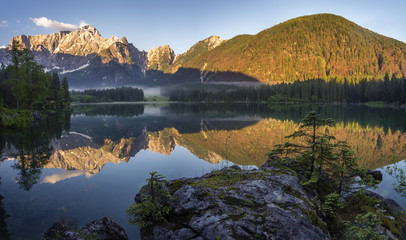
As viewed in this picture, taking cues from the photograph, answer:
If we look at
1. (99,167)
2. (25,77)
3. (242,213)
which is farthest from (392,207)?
(25,77)

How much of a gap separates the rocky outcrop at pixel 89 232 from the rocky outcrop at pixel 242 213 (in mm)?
1119

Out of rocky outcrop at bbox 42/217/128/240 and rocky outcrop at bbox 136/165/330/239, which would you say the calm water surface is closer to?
rocky outcrop at bbox 42/217/128/240

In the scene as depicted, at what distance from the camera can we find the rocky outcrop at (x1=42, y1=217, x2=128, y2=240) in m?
6.84

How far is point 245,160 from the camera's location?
69.0ft

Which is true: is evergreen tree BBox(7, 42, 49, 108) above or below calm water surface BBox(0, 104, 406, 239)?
above

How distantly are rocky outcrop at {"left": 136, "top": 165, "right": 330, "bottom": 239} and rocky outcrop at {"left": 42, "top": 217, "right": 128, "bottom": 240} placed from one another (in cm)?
112

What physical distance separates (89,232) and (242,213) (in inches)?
216

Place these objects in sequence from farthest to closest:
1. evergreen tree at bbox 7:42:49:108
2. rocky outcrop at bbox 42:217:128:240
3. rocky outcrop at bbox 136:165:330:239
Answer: evergreen tree at bbox 7:42:49:108 < rocky outcrop at bbox 136:165:330:239 < rocky outcrop at bbox 42:217:128:240

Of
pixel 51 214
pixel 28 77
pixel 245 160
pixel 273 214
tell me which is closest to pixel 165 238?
pixel 273 214

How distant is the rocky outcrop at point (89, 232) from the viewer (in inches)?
269

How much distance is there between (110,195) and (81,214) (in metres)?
2.47

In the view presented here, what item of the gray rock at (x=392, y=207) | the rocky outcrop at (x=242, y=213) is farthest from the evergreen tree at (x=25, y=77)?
the gray rock at (x=392, y=207)

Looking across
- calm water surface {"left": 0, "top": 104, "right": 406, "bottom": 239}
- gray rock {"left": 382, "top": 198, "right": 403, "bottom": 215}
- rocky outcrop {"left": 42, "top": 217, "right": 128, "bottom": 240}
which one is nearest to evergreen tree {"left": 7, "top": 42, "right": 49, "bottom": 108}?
calm water surface {"left": 0, "top": 104, "right": 406, "bottom": 239}

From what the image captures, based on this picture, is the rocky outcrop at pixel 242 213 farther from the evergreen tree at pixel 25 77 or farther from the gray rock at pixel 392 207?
the evergreen tree at pixel 25 77
